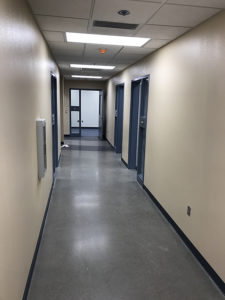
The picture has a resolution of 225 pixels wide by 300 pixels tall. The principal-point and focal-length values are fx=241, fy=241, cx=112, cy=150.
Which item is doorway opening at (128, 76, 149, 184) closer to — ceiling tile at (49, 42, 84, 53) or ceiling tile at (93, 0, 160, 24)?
ceiling tile at (49, 42, 84, 53)

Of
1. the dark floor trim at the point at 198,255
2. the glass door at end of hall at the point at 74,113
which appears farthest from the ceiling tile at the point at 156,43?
the glass door at end of hall at the point at 74,113

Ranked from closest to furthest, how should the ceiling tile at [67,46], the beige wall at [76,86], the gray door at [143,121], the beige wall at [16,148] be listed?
1. the beige wall at [16,148]
2. the ceiling tile at [67,46]
3. the gray door at [143,121]
4. the beige wall at [76,86]

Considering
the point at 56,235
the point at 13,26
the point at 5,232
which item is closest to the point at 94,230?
the point at 56,235

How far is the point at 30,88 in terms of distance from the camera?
220 centimetres

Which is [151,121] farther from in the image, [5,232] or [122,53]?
[5,232]

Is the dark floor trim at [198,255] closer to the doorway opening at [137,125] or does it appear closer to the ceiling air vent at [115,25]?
the doorway opening at [137,125]

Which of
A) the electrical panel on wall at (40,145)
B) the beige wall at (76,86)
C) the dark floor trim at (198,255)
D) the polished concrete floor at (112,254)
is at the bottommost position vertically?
the polished concrete floor at (112,254)

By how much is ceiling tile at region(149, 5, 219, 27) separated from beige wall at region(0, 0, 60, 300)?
123 cm

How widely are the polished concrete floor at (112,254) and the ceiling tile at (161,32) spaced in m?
2.42

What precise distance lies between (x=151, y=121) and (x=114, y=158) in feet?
9.60

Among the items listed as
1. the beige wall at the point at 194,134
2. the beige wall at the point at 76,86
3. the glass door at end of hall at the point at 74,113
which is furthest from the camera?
the glass door at end of hall at the point at 74,113

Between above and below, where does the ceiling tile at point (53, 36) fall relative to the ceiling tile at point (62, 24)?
above

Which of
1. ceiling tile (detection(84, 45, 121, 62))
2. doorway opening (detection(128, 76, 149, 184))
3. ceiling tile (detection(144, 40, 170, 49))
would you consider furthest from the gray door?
ceiling tile (detection(144, 40, 170, 49))

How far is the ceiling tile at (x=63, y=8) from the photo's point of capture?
206 cm
